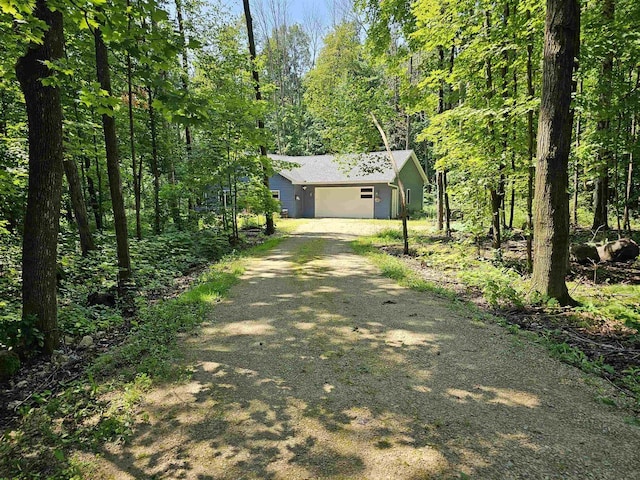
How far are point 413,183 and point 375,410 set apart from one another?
24.4 meters

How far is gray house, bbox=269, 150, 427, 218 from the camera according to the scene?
2327 centimetres

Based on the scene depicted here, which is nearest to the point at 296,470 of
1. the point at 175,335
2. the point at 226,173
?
the point at 175,335

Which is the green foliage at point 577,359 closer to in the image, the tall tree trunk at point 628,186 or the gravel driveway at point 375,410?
the gravel driveway at point 375,410

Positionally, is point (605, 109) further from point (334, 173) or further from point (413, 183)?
point (413, 183)

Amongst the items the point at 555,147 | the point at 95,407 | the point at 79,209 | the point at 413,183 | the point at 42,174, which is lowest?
the point at 95,407

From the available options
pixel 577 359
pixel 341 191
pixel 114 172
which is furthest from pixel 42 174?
pixel 341 191

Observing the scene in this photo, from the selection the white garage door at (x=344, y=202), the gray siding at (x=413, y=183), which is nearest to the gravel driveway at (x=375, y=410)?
the white garage door at (x=344, y=202)

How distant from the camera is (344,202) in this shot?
80.0 feet

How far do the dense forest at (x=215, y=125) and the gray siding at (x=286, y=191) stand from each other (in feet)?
30.1

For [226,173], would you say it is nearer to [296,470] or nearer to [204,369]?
[204,369]

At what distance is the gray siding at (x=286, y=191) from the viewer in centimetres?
2438

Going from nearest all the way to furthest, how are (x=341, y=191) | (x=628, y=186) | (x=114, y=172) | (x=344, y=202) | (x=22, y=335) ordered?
1. (x=22, y=335)
2. (x=114, y=172)
3. (x=628, y=186)
4. (x=341, y=191)
5. (x=344, y=202)

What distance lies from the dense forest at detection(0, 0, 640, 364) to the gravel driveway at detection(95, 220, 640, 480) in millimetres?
2133

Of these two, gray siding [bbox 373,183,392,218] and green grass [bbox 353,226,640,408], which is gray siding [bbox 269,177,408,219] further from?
green grass [bbox 353,226,640,408]
